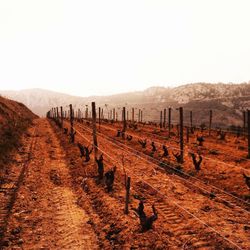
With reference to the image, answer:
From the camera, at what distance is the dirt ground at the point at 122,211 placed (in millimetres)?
6719

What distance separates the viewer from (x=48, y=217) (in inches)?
333

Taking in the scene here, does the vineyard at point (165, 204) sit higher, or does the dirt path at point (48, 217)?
the vineyard at point (165, 204)

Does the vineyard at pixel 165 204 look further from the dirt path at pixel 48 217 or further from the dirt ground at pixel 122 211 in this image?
the dirt path at pixel 48 217

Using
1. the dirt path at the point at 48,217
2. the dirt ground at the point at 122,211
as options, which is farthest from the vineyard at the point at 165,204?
the dirt path at the point at 48,217

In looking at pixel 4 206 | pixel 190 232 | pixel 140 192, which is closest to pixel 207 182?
pixel 140 192

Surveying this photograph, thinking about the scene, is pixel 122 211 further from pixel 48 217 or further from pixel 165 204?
pixel 48 217

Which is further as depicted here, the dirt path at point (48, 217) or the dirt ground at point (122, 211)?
the dirt path at point (48, 217)

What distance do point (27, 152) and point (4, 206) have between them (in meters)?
9.29

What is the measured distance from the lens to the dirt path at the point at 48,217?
6980mm

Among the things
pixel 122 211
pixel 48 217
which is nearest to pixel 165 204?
pixel 122 211

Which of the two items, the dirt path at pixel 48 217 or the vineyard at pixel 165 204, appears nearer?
the vineyard at pixel 165 204

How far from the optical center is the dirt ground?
672 cm

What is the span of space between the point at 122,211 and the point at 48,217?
212cm

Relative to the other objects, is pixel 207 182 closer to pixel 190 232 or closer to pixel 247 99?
pixel 190 232
